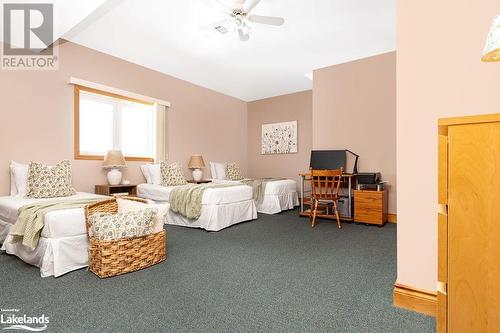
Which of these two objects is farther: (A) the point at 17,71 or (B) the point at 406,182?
(A) the point at 17,71

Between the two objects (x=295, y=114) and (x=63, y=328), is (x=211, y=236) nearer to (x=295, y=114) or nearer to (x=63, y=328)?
(x=63, y=328)

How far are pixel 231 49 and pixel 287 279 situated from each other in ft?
11.3

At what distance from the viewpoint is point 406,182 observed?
1.54 meters

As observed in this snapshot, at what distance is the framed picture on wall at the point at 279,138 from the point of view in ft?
20.6

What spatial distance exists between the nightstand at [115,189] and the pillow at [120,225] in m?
1.85

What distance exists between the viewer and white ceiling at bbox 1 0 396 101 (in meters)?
2.96

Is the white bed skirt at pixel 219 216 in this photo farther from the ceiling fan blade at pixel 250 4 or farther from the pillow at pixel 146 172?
the ceiling fan blade at pixel 250 4

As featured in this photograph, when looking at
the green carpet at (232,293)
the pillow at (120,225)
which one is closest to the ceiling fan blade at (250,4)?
the pillow at (120,225)

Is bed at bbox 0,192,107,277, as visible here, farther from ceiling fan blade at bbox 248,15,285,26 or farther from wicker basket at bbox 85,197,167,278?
ceiling fan blade at bbox 248,15,285,26

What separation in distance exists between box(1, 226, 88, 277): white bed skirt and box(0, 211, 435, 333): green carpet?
0.07 metres

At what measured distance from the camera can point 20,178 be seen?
310cm

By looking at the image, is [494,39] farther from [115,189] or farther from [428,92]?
[115,189]

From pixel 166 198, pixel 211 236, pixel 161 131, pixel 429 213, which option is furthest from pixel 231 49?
pixel 429 213

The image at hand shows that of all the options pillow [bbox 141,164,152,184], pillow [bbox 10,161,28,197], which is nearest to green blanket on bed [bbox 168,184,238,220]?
pillow [bbox 141,164,152,184]
